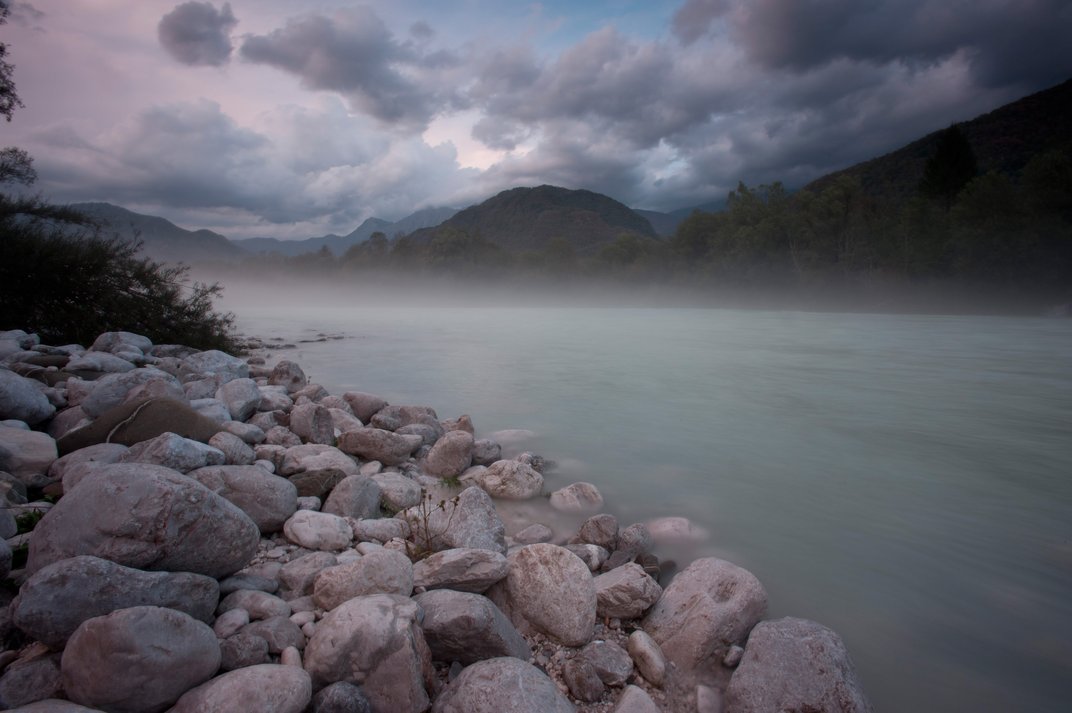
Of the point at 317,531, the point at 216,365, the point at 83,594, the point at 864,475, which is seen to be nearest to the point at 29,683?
the point at 83,594

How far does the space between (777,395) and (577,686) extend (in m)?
12.1

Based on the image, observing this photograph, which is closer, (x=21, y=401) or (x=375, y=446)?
(x=21, y=401)

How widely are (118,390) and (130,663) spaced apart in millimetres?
5165

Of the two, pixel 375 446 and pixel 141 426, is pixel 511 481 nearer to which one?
pixel 375 446

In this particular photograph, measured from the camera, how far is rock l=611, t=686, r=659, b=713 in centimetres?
293

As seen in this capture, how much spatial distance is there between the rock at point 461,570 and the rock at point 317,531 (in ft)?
3.08

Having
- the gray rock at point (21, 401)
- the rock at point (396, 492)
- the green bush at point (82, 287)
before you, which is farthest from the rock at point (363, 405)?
the green bush at point (82, 287)

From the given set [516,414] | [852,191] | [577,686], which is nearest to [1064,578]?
[577,686]

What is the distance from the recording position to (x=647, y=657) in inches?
131

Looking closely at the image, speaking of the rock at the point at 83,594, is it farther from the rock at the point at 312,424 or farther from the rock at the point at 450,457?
the rock at the point at 312,424

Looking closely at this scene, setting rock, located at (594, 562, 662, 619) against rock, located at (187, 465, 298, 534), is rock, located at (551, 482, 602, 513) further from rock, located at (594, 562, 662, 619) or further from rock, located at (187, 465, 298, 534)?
rock, located at (187, 465, 298, 534)

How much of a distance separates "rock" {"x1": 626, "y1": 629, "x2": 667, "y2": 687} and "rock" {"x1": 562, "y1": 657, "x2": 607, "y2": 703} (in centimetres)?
31

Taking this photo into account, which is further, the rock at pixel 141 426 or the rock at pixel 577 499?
the rock at pixel 577 499

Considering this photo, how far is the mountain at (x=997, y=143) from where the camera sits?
291ft
